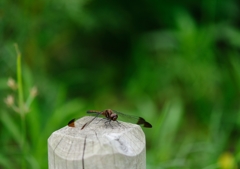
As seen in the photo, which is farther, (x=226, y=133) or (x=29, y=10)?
(x=29, y=10)

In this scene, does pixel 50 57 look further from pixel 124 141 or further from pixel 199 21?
pixel 124 141

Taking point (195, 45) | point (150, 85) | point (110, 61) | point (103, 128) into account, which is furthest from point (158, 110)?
point (103, 128)

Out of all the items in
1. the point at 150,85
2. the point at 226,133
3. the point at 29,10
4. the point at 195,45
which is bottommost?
the point at 226,133

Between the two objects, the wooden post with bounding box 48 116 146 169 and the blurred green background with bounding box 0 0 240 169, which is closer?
the wooden post with bounding box 48 116 146 169

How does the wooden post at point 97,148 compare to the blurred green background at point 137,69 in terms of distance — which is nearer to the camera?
the wooden post at point 97,148
